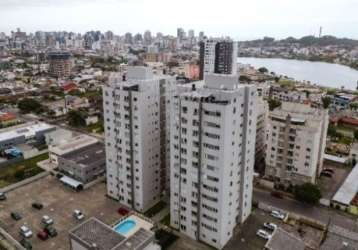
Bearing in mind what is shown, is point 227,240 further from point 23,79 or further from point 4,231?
point 23,79

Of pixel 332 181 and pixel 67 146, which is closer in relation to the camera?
pixel 332 181

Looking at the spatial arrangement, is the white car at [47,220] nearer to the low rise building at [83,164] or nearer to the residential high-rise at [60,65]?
the low rise building at [83,164]

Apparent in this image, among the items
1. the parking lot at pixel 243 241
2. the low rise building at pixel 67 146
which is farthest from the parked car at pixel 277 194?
the low rise building at pixel 67 146

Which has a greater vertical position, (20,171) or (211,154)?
(211,154)

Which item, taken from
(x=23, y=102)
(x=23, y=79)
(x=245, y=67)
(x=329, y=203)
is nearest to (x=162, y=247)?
(x=329, y=203)

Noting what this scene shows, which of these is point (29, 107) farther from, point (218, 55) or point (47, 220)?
point (218, 55)

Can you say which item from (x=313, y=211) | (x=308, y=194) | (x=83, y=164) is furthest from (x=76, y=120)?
(x=313, y=211)
